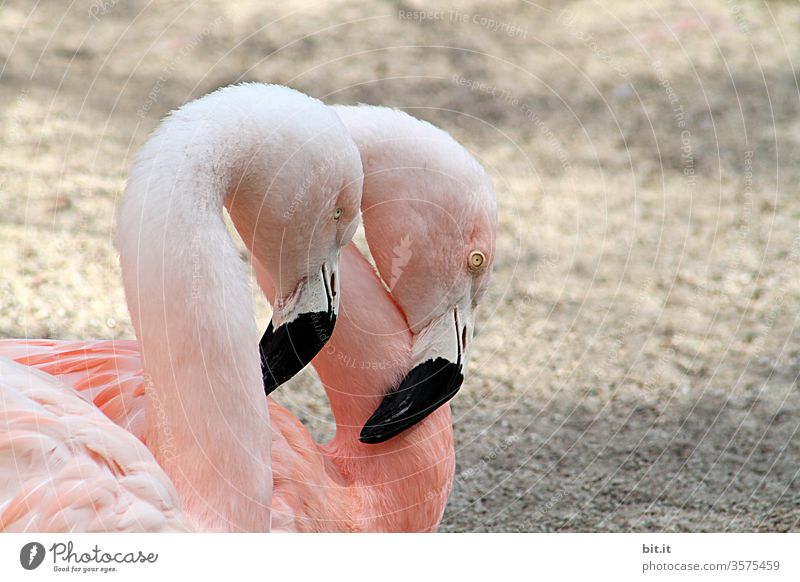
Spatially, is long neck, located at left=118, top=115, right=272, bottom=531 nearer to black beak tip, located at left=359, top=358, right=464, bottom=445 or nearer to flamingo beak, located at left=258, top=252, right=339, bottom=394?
flamingo beak, located at left=258, top=252, right=339, bottom=394

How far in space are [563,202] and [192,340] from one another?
6.22ft

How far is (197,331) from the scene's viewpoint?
1299 millimetres

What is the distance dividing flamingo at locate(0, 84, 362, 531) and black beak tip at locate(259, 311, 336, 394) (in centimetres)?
11

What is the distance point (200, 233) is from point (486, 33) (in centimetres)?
255

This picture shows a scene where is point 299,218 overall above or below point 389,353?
above

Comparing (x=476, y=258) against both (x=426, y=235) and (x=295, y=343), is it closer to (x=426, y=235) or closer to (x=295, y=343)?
(x=426, y=235)

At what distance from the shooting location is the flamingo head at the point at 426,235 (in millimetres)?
1592

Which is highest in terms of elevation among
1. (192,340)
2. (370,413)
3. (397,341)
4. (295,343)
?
(192,340)

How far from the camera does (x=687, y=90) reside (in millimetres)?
3498

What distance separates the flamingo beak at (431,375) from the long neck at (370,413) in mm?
37

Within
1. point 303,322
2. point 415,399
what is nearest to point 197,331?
point 303,322

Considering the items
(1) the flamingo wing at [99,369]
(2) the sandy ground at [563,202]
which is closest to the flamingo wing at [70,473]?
(1) the flamingo wing at [99,369]

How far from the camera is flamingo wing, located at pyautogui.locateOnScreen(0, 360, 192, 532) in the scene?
1210 millimetres

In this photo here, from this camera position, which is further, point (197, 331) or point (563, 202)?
point (563, 202)
